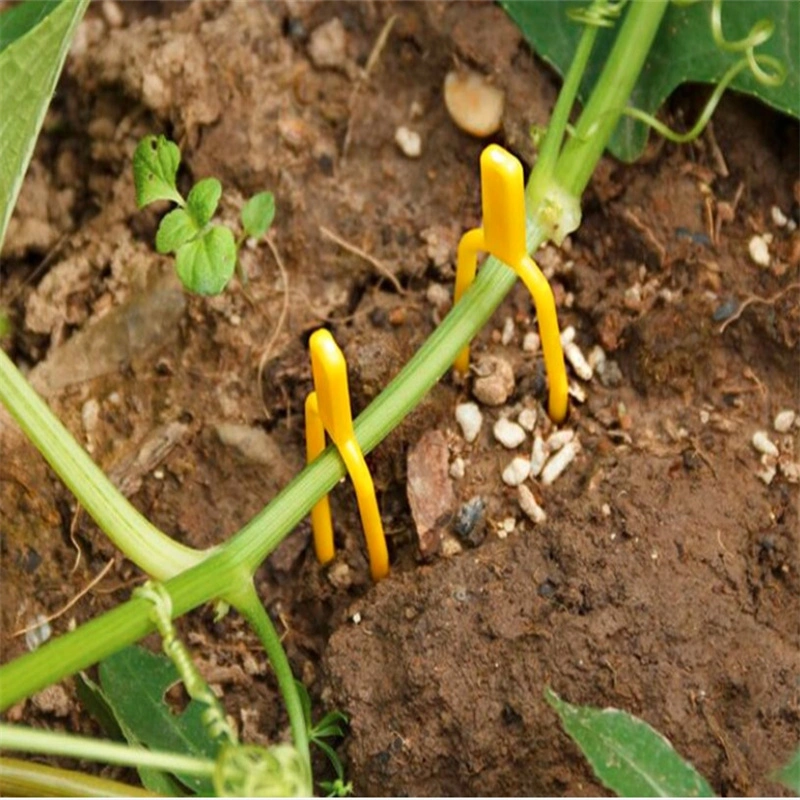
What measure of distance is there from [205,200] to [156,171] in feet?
0.19

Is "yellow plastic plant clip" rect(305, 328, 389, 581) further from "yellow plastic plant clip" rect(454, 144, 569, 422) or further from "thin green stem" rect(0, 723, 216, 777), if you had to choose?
"thin green stem" rect(0, 723, 216, 777)

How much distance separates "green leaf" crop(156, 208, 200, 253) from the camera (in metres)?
1.41

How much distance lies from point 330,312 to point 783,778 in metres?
0.71

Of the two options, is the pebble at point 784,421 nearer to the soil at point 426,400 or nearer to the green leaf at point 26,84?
the soil at point 426,400

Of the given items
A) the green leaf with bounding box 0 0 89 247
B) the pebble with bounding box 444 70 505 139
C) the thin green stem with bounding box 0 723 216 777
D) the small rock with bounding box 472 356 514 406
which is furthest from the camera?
the pebble with bounding box 444 70 505 139

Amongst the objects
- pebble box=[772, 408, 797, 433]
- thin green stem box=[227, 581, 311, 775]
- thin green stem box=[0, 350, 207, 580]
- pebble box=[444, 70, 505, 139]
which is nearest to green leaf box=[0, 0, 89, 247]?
thin green stem box=[0, 350, 207, 580]

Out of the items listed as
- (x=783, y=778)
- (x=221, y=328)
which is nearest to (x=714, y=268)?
(x=221, y=328)

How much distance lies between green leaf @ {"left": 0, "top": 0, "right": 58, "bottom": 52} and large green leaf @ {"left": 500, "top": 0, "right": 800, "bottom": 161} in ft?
1.61

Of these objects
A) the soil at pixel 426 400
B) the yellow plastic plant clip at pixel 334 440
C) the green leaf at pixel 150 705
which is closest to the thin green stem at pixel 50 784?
the green leaf at pixel 150 705

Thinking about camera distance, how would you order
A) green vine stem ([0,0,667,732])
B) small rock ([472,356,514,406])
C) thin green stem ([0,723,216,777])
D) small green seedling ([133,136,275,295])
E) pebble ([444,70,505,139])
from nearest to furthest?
thin green stem ([0,723,216,777])
green vine stem ([0,0,667,732])
small green seedling ([133,136,275,295])
small rock ([472,356,514,406])
pebble ([444,70,505,139])

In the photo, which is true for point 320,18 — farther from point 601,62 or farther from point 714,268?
point 714,268

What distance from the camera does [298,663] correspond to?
142 centimetres

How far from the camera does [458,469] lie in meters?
1.45

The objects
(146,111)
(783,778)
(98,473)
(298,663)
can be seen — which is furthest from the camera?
(146,111)
